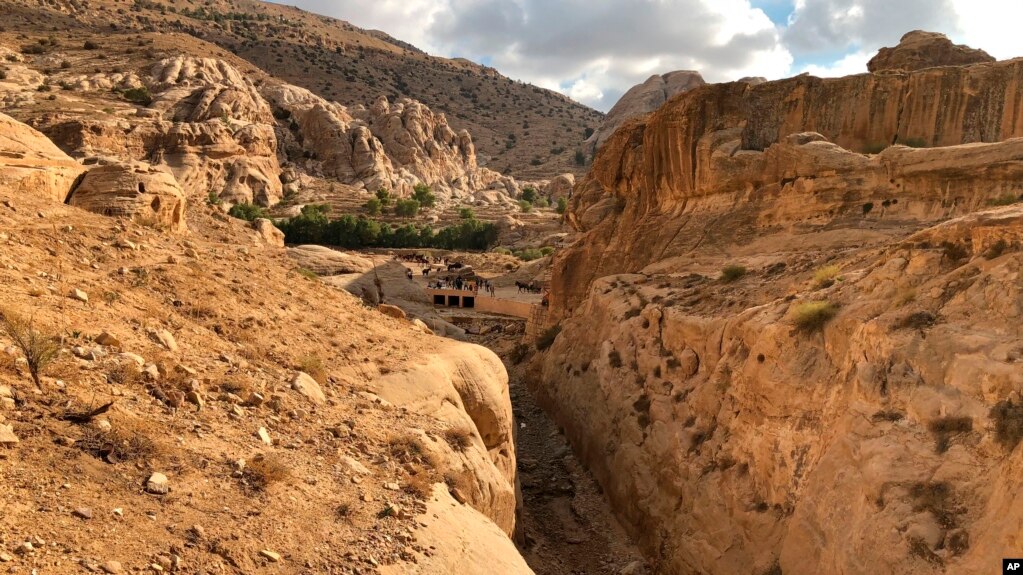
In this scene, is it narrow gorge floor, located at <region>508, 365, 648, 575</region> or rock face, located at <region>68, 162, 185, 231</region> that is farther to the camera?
rock face, located at <region>68, 162, 185, 231</region>

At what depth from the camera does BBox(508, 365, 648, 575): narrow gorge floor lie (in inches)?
520

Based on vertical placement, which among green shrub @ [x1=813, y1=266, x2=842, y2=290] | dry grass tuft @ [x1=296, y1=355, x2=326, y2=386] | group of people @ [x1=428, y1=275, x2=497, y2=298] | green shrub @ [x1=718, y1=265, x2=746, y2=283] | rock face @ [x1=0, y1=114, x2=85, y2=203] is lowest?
group of people @ [x1=428, y1=275, x2=497, y2=298]

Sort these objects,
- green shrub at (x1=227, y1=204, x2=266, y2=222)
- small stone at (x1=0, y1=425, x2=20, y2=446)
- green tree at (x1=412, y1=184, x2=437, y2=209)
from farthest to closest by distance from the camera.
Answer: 1. green tree at (x1=412, y1=184, x2=437, y2=209)
2. green shrub at (x1=227, y1=204, x2=266, y2=222)
3. small stone at (x1=0, y1=425, x2=20, y2=446)

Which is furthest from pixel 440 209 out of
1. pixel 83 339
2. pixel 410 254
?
pixel 83 339

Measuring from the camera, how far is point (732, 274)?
1725cm

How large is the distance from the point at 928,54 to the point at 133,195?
2760cm

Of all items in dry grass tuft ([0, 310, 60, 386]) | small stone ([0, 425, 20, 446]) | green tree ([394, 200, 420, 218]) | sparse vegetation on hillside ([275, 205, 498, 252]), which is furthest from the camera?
green tree ([394, 200, 420, 218])

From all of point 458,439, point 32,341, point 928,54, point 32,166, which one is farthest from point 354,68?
point 32,341

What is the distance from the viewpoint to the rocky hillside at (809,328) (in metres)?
8.55

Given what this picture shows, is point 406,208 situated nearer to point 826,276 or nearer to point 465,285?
point 465,285

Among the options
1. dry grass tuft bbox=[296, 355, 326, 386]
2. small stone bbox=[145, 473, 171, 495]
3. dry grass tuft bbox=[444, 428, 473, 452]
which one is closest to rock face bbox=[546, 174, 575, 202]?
dry grass tuft bbox=[444, 428, 473, 452]

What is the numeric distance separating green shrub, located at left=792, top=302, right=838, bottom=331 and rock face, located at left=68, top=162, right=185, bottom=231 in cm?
1280

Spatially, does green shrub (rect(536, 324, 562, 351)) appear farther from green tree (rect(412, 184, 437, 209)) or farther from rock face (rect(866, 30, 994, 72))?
green tree (rect(412, 184, 437, 209))

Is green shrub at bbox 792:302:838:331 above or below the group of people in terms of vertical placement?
above
